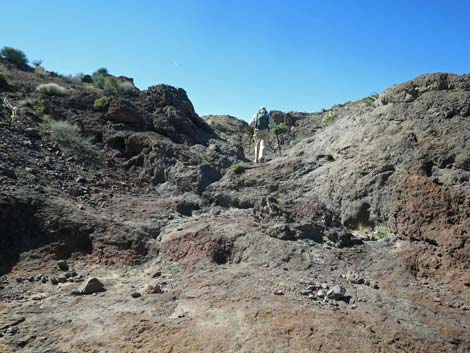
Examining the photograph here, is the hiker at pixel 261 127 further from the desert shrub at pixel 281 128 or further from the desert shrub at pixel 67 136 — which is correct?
the desert shrub at pixel 281 128

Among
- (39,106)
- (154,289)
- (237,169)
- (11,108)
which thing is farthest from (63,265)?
(39,106)

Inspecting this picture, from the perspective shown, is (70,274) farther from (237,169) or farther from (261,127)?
(261,127)

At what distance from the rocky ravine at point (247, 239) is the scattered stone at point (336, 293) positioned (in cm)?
2

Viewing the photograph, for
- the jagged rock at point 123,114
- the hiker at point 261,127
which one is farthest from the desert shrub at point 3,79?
the hiker at point 261,127

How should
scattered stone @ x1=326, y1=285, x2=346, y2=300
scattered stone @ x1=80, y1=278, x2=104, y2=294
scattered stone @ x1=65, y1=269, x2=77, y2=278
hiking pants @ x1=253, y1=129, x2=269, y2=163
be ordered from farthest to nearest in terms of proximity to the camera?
1. hiking pants @ x1=253, y1=129, x2=269, y2=163
2. scattered stone @ x1=65, y1=269, x2=77, y2=278
3. scattered stone @ x1=80, y1=278, x2=104, y2=294
4. scattered stone @ x1=326, y1=285, x2=346, y2=300

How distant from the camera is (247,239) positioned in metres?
7.91

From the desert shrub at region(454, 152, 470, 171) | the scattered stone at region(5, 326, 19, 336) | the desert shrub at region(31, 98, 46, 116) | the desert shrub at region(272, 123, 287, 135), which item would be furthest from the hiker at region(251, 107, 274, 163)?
the scattered stone at region(5, 326, 19, 336)

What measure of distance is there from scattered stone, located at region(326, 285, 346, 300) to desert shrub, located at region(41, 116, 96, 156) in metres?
7.93

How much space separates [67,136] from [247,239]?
648cm

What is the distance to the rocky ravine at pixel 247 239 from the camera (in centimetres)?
541

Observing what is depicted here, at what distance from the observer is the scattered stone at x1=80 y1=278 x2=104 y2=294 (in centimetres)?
659

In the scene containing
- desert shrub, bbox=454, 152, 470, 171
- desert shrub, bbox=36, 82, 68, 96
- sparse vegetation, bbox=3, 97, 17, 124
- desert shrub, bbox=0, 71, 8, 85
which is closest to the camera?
desert shrub, bbox=454, 152, 470, 171

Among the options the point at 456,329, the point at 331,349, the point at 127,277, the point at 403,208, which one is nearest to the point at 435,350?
the point at 456,329

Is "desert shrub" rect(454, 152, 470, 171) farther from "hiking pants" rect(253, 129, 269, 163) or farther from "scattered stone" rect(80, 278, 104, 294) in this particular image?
"scattered stone" rect(80, 278, 104, 294)
